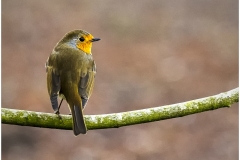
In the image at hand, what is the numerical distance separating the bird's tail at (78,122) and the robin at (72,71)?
0.18 ft

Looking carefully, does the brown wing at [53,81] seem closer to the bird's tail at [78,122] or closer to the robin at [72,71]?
the robin at [72,71]

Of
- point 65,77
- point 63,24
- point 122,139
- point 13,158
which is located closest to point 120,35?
point 63,24

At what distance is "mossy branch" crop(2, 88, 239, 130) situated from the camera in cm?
283

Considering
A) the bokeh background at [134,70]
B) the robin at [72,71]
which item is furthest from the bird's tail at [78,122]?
the bokeh background at [134,70]

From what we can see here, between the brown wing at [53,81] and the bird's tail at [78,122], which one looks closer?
the bird's tail at [78,122]

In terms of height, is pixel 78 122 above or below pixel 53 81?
below

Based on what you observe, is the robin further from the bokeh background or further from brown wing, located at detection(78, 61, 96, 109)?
the bokeh background

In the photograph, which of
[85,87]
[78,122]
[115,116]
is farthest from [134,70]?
[78,122]

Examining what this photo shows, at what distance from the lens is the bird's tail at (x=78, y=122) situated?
2703 millimetres

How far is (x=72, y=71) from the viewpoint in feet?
10.1

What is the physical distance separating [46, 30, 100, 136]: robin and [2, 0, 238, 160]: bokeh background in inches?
192

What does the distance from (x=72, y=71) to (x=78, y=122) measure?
0.42 m

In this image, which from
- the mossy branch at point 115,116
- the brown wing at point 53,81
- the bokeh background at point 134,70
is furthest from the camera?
the bokeh background at point 134,70

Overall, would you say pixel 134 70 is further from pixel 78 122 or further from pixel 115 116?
pixel 78 122
